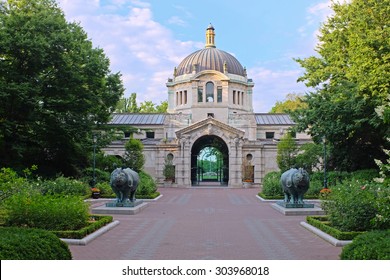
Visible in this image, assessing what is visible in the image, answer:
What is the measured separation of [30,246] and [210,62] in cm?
6318

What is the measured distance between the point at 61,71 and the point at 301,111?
1950cm

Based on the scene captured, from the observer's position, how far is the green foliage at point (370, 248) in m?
8.65

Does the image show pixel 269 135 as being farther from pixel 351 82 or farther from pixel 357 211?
pixel 357 211

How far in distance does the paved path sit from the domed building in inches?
1345

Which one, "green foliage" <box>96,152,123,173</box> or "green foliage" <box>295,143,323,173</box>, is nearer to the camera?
"green foliage" <box>295,143,323,173</box>

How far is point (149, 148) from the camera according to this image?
196 feet

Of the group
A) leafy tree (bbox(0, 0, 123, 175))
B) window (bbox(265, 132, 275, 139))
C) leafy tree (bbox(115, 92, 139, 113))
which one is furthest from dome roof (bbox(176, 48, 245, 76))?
leafy tree (bbox(0, 0, 123, 175))

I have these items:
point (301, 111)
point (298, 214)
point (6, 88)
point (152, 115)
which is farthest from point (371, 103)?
point (152, 115)

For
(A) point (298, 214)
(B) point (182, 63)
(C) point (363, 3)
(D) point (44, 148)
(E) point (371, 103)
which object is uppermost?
(B) point (182, 63)

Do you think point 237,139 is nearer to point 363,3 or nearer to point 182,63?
point 182,63

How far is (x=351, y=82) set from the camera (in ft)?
99.5

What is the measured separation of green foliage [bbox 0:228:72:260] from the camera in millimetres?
8344

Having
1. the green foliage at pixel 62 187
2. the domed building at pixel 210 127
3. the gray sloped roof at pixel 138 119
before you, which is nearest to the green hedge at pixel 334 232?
the green foliage at pixel 62 187

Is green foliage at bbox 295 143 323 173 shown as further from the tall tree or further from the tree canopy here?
the tree canopy
